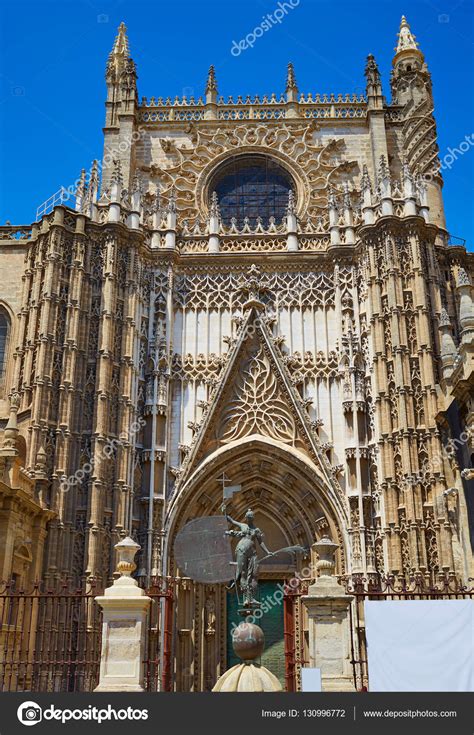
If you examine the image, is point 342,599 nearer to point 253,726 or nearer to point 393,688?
point 393,688

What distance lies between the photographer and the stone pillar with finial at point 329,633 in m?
10.9

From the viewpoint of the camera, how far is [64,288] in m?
21.7

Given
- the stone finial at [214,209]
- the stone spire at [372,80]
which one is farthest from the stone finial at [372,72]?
the stone finial at [214,209]

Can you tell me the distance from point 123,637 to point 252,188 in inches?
732

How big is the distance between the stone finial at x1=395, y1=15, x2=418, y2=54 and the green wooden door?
19.2 m

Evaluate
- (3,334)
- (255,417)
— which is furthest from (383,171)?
(3,334)

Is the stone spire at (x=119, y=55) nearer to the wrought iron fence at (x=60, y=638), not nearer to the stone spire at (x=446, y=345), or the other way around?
the stone spire at (x=446, y=345)

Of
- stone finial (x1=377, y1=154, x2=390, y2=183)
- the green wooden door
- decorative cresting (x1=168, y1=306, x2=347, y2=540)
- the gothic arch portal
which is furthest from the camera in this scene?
stone finial (x1=377, y1=154, x2=390, y2=183)

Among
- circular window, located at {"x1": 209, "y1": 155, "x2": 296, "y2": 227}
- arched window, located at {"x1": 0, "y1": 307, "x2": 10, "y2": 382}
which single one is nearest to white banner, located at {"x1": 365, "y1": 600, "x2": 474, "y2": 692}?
arched window, located at {"x1": 0, "y1": 307, "x2": 10, "y2": 382}

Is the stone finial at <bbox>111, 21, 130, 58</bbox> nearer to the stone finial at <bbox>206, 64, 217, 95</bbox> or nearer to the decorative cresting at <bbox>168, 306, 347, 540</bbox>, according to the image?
the stone finial at <bbox>206, 64, 217, 95</bbox>

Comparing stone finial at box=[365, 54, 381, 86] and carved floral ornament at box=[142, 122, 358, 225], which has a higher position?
stone finial at box=[365, 54, 381, 86]

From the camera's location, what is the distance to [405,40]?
27656mm

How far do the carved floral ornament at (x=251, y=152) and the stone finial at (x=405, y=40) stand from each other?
473 centimetres

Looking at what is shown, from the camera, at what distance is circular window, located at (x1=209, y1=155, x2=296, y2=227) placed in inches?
1029
